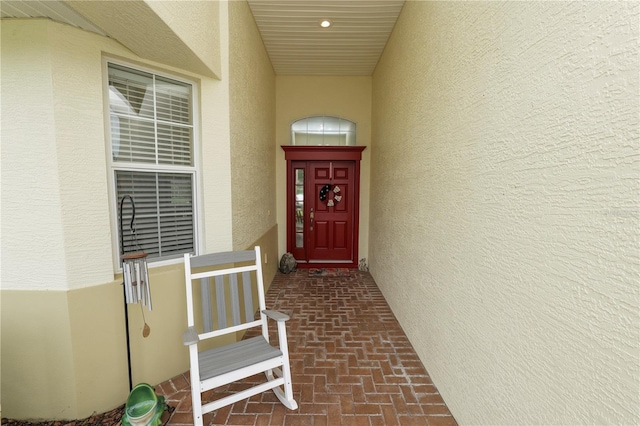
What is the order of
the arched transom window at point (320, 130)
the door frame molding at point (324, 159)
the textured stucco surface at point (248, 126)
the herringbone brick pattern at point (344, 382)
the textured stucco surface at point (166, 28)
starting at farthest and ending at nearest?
1. the arched transom window at point (320, 130)
2. the door frame molding at point (324, 159)
3. the textured stucco surface at point (248, 126)
4. the herringbone brick pattern at point (344, 382)
5. the textured stucco surface at point (166, 28)

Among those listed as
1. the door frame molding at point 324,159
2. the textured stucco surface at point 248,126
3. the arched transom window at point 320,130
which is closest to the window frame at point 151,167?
the textured stucco surface at point 248,126

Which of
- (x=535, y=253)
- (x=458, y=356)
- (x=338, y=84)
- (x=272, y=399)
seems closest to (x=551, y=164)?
(x=535, y=253)

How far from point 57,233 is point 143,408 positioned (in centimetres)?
125

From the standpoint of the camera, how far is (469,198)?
1557mm

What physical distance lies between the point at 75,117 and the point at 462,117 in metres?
2.44

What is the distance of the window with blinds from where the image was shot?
193 cm

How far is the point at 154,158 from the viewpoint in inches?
82.0

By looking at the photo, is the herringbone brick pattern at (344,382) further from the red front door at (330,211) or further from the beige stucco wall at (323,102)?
the beige stucco wall at (323,102)

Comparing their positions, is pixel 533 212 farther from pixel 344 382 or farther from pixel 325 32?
pixel 325 32

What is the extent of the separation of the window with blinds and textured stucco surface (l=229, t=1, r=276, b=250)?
0.40 meters

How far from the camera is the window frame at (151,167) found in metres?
1.85

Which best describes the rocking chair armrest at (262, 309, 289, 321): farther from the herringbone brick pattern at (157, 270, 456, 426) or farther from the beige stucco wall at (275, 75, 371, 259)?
the beige stucco wall at (275, 75, 371, 259)

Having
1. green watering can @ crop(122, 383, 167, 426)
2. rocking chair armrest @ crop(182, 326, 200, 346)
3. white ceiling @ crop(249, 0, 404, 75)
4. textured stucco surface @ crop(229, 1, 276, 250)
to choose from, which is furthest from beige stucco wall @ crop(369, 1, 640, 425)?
green watering can @ crop(122, 383, 167, 426)

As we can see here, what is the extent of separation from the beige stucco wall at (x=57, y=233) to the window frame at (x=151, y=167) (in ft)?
0.16
